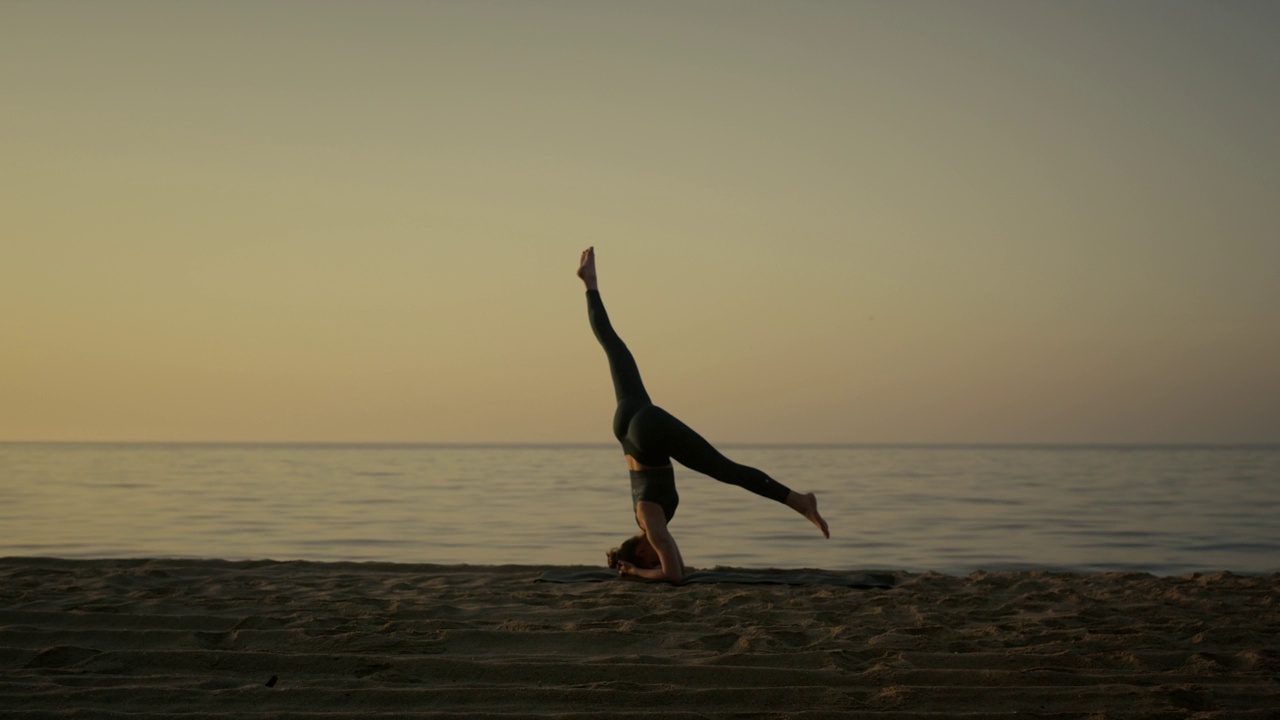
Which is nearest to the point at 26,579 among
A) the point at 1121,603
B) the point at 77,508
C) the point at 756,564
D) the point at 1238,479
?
the point at 756,564

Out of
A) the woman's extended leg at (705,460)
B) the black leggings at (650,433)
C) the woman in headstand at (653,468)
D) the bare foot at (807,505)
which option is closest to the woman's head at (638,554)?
the woman in headstand at (653,468)

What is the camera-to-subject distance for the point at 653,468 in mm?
6973

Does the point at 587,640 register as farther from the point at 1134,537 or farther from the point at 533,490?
the point at 533,490

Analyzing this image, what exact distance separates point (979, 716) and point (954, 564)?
566cm

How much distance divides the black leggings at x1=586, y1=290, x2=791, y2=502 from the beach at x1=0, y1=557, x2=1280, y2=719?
0.69 m

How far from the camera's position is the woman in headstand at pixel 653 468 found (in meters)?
6.46

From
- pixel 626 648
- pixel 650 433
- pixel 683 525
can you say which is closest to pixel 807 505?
pixel 650 433

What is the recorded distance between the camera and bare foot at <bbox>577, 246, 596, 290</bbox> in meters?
7.44

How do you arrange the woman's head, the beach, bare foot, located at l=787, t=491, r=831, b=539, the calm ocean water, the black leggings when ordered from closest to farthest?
the beach, bare foot, located at l=787, t=491, r=831, b=539, the black leggings, the woman's head, the calm ocean water

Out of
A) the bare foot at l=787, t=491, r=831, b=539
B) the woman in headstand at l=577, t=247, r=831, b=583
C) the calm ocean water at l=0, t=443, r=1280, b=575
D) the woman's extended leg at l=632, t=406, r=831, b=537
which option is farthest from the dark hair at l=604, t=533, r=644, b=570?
the calm ocean water at l=0, t=443, r=1280, b=575

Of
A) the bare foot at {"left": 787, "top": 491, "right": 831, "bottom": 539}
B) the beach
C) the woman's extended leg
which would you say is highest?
the woman's extended leg

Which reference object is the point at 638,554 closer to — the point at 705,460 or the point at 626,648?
the point at 705,460

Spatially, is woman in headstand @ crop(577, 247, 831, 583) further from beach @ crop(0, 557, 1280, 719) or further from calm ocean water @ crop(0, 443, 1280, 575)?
calm ocean water @ crop(0, 443, 1280, 575)

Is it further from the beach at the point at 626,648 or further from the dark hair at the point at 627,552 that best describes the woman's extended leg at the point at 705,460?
the dark hair at the point at 627,552
